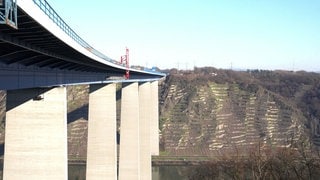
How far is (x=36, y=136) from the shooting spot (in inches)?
565

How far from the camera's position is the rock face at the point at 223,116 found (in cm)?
5444

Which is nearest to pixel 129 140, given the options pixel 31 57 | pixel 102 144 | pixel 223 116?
pixel 102 144

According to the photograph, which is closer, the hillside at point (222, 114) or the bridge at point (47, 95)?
the bridge at point (47, 95)

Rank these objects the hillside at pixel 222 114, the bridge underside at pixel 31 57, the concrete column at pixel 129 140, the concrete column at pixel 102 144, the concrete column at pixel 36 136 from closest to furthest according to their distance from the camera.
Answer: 1. the bridge underside at pixel 31 57
2. the concrete column at pixel 36 136
3. the concrete column at pixel 102 144
4. the concrete column at pixel 129 140
5. the hillside at pixel 222 114

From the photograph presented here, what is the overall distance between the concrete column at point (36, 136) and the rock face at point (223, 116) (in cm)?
3608

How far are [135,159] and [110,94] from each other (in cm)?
636

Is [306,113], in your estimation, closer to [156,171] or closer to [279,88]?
[279,88]

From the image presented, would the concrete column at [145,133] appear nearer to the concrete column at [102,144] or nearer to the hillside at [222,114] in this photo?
the concrete column at [102,144]

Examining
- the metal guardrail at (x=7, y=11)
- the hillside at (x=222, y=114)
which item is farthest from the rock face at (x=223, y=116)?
the metal guardrail at (x=7, y=11)

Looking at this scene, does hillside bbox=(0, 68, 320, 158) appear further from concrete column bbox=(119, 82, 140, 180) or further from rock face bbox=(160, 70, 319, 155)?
concrete column bbox=(119, 82, 140, 180)

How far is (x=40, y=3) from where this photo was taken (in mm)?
7926

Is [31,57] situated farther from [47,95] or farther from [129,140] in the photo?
[129,140]

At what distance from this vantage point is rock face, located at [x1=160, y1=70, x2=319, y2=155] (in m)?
54.4

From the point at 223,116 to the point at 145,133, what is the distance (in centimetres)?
2928
